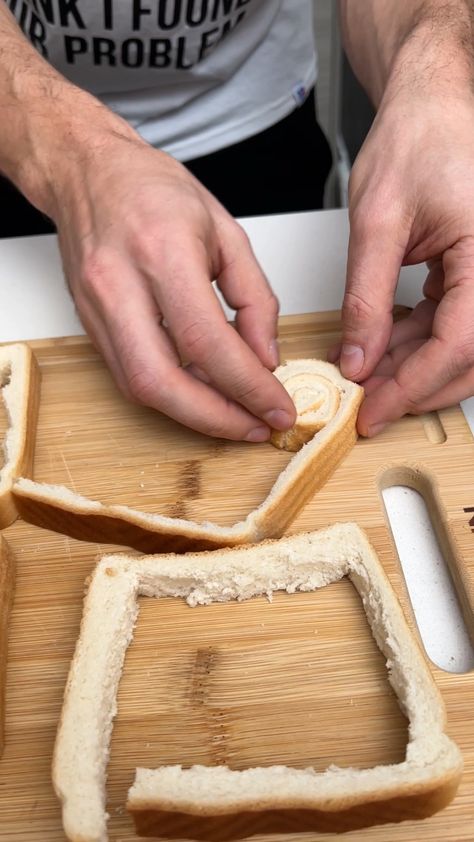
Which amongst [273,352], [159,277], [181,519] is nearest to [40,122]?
[159,277]

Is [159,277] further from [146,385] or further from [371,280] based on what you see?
[371,280]

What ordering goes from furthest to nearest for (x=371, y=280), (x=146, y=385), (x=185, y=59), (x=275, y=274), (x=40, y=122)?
1. (x=185, y=59)
2. (x=275, y=274)
3. (x=40, y=122)
4. (x=371, y=280)
5. (x=146, y=385)

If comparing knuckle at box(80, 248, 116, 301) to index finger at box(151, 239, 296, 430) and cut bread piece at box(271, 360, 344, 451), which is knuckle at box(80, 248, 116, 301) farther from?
cut bread piece at box(271, 360, 344, 451)

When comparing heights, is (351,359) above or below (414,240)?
below

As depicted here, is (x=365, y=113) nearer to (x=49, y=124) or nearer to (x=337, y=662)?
(x=49, y=124)

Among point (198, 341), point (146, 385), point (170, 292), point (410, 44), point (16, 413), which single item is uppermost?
point (410, 44)

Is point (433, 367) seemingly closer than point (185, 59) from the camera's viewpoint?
Yes

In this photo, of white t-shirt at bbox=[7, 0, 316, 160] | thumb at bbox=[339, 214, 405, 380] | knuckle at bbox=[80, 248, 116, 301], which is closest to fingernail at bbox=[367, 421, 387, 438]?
thumb at bbox=[339, 214, 405, 380]
